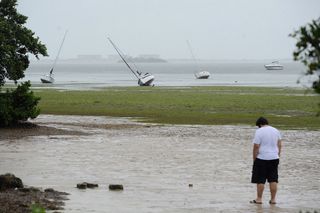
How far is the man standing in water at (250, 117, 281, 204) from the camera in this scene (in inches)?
671

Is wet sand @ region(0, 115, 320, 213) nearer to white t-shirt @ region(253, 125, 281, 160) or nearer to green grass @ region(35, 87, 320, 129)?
white t-shirt @ region(253, 125, 281, 160)

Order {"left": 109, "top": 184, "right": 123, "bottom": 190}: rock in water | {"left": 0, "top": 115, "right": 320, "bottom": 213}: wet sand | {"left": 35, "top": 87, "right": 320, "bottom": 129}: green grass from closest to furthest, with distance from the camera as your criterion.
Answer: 1. {"left": 0, "top": 115, "right": 320, "bottom": 213}: wet sand
2. {"left": 109, "top": 184, "right": 123, "bottom": 190}: rock in water
3. {"left": 35, "top": 87, "right": 320, "bottom": 129}: green grass

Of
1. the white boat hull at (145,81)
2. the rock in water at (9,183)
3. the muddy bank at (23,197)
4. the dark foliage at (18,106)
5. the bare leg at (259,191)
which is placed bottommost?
the muddy bank at (23,197)

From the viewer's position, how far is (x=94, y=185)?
19.5 meters

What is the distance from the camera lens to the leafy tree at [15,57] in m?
35.5

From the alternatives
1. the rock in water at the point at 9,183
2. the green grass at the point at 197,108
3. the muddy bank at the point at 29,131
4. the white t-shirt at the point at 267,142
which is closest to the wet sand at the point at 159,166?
the muddy bank at the point at 29,131

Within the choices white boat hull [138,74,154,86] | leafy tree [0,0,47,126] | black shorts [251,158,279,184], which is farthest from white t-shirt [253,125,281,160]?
white boat hull [138,74,154,86]

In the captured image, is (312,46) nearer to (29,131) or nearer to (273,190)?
(273,190)

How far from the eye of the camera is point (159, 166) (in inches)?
947

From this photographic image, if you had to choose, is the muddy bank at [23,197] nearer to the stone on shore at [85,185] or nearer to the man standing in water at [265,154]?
the stone on shore at [85,185]

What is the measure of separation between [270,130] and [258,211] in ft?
5.63

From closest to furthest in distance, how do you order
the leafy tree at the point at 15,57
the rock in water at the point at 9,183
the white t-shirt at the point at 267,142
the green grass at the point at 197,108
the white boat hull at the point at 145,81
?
the white t-shirt at the point at 267,142, the rock in water at the point at 9,183, the leafy tree at the point at 15,57, the green grass at the point at 197,108, the white boat hull at the point at 145,81

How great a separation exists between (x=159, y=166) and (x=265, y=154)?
7.32 metres

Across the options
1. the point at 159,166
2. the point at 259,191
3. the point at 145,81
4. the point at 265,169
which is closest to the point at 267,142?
the point at 265,169
